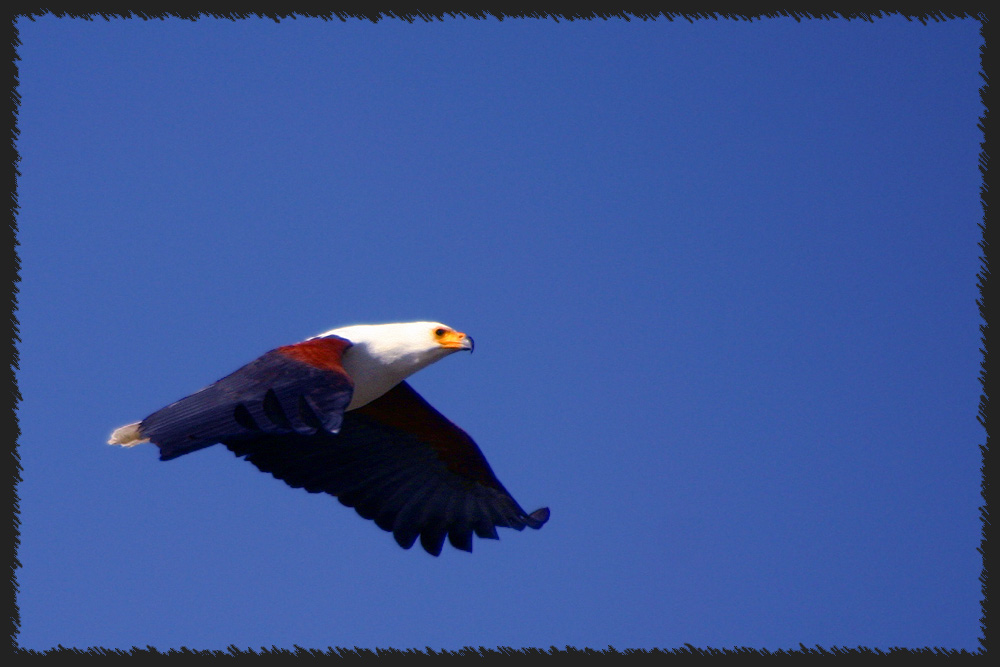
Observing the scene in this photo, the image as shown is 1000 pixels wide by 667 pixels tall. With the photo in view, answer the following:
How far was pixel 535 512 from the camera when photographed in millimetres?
10781

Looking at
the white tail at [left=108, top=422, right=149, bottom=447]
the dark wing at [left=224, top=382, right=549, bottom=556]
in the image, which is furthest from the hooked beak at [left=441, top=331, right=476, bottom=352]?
the white tail at [left=108, top=422, right=149, bottom=447]

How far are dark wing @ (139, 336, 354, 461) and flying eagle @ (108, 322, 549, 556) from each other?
0.04m

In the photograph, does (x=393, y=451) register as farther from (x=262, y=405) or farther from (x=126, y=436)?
(x=262, y=405)

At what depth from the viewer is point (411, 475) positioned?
1099 centimetres

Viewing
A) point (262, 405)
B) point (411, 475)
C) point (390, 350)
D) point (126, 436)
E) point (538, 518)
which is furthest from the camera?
point (411, 475)

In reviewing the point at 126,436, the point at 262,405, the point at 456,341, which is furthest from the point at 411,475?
the point at 262,405

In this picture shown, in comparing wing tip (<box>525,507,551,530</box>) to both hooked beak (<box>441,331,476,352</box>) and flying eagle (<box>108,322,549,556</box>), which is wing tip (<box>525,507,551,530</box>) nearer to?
flying eagle (<box>108,322,549,556</box>)

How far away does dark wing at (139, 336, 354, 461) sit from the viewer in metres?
7.48

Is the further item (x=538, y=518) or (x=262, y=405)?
(x=538, y=518)

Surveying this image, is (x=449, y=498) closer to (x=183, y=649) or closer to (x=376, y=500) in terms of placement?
(x=376, y=500)

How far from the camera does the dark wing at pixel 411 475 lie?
10719 mm

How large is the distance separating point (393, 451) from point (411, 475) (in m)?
0.28

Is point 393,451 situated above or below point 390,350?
below

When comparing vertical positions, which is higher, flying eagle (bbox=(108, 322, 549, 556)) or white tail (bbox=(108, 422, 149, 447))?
flying eagle (bbox=(108, 322, 549, 556))
